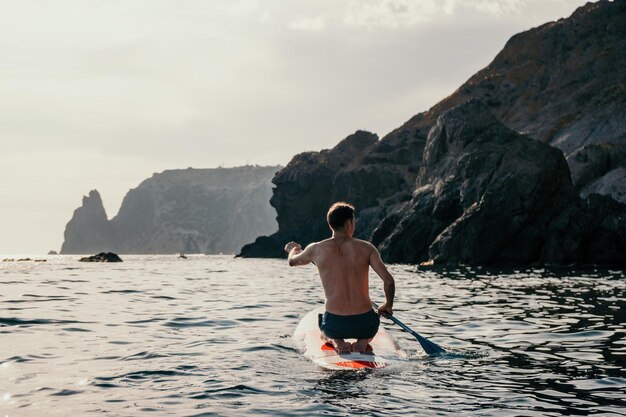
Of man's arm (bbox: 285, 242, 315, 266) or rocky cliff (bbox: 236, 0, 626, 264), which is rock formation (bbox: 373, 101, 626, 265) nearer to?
rocky cliff (bbox: 236, 0, 626, 264)

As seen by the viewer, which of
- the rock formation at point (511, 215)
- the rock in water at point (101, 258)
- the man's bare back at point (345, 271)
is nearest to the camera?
the man's bare back at point (345, 271)

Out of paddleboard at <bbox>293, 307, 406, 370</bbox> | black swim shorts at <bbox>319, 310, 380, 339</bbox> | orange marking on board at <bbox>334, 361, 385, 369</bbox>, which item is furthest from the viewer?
black swim shorts at <bbox>319, 310, 380, 339</bbox>

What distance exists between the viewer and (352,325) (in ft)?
29.2

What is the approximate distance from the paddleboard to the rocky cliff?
43716 mm

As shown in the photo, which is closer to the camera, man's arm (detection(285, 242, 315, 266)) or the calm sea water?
the calm sea water

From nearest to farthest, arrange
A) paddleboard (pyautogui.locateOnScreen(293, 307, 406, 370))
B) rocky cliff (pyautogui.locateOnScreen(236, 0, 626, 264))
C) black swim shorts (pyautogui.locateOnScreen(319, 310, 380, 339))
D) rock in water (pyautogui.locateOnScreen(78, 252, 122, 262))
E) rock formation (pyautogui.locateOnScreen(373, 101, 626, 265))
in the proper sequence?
1. paddleboard (pyautogui.locateOnScreen(293, 307, 406, 370))
2. black swim shorts (pyautogui.locateOnScreen(319, 310, 380, 339))
3. rock formation (pyautogui.locateOnScreen(373, 101, 626, 265))
4. rocky cliff (pyautogui.locateOnScreen(236, 0, 626, 264))
5. rock in water (pyautogui.locateOnScreen(78, 252, 122, 262))

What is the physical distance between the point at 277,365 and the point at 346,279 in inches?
65.4

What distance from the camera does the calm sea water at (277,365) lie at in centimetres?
→ 648

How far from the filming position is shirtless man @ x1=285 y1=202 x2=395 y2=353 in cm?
866

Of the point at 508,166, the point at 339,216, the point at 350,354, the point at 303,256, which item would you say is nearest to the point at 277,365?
the point at 350,354

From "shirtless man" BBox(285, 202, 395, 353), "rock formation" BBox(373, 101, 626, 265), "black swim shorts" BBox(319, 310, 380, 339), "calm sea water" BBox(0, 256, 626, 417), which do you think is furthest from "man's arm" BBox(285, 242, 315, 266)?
"rock formation" BBox(373, 101, 626, 265)

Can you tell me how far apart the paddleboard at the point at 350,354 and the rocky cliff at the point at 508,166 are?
43716 mm

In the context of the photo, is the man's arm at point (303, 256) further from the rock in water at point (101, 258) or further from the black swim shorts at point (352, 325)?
the rock in water at point (101, 258)

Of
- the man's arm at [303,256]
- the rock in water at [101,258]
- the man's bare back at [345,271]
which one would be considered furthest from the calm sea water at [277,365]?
the rock in water at [101,258]
